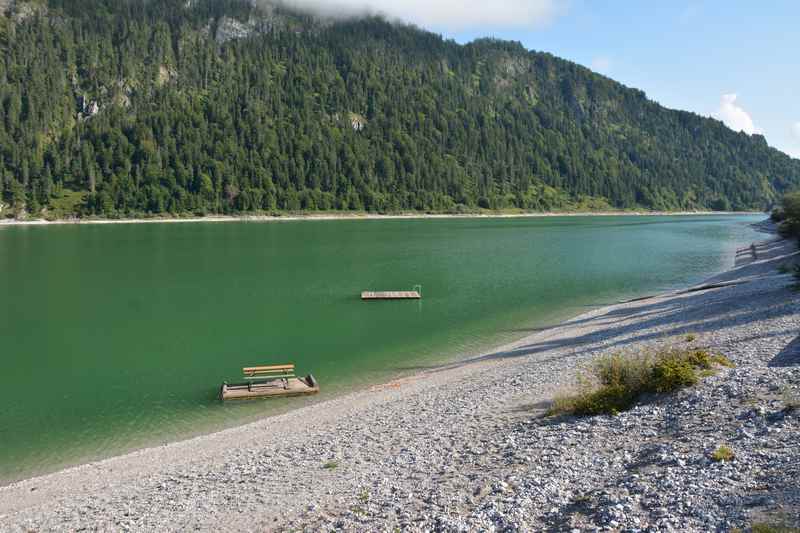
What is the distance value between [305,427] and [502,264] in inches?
2486

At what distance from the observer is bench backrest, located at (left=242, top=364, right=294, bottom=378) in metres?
29.1

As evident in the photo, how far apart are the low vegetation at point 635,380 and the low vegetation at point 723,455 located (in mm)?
4410

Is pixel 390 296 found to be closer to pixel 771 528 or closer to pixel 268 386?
pixel 268 386

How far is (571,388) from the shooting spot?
21281 mm

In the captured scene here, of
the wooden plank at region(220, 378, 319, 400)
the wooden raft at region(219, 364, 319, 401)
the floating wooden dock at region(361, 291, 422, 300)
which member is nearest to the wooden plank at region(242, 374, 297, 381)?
the wooden raft at region(219, 364, 319, 401)

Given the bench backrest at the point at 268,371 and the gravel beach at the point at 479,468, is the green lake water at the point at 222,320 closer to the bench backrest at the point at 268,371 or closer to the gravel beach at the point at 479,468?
the bench backrest at the point at 268,371

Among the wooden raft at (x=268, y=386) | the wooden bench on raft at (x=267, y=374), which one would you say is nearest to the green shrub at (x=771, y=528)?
the wooden raft at (x=268, y=386)

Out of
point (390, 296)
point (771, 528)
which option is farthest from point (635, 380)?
point (390, 296)

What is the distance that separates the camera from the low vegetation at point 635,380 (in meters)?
16.9

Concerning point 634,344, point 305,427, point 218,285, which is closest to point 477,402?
point 305,427

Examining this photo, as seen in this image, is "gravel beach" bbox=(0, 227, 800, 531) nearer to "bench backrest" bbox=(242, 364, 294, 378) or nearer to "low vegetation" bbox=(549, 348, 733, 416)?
"low vegetation" bbox=(549, 348, 733, 416)

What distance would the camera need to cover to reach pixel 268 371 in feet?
100

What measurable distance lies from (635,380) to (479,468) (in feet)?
21.4

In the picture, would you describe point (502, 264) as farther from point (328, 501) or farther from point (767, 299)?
point (328, 501)
